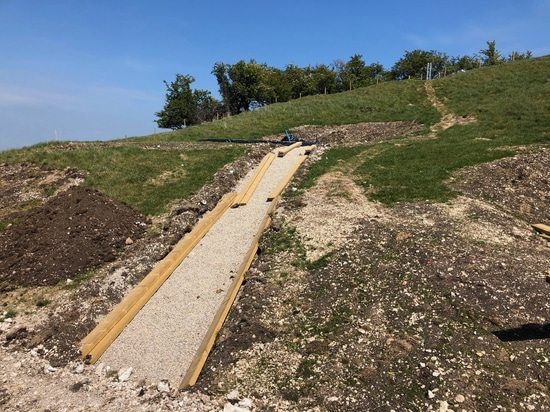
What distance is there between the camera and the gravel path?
786 centimetres

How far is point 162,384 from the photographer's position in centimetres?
723

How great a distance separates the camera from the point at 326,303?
29.6 feet

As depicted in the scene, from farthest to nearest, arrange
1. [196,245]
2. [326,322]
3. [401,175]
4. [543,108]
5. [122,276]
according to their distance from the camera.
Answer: [543,108], [401,175], [196,245], [122,276], [326,322]

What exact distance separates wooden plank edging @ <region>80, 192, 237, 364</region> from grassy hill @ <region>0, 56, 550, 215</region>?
129 inches

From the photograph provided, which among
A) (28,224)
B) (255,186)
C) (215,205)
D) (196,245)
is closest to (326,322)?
(196,245)

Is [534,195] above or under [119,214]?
under

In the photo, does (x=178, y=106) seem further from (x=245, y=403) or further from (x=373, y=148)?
(x=245, y=403)

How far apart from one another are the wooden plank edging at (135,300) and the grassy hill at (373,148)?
3.28 metres

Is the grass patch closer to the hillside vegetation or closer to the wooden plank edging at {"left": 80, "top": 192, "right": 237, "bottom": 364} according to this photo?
the hillside vegetation

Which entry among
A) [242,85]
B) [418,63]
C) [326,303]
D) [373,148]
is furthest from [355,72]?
[326,303]

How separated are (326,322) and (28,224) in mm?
10878

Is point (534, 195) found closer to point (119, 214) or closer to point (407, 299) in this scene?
point (407, 299)

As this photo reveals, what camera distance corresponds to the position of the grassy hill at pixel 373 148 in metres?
16.3

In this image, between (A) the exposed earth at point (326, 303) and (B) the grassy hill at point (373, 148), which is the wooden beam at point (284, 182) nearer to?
(B) the grassy hill at point (373, 148)
